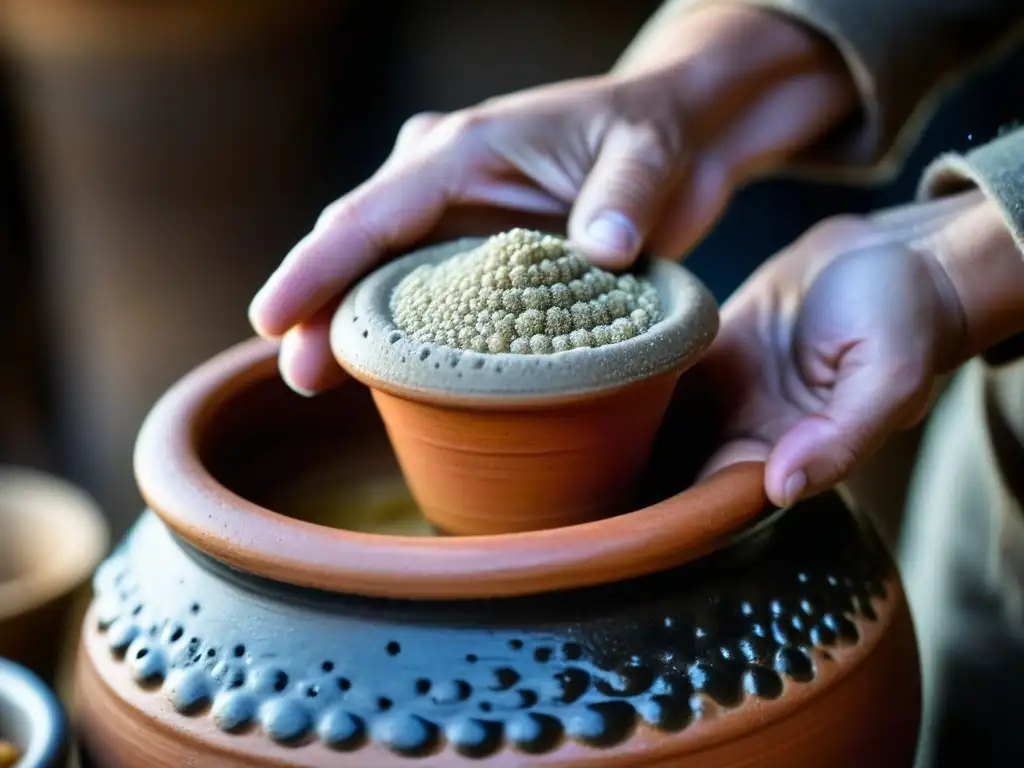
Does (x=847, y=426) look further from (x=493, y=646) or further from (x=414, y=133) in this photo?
(x=414, y=133)

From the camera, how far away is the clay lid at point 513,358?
1.58 feet

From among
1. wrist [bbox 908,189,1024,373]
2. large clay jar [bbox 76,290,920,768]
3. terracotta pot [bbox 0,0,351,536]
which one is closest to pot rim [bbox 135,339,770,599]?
large clay jar [bbox 76,290,920,768]

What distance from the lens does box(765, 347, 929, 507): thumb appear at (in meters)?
0.51

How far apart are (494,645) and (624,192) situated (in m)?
0.30

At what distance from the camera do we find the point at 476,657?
45 centimetres

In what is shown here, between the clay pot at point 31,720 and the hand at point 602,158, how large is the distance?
0.21 metres

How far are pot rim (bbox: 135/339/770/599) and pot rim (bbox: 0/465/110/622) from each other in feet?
1.77

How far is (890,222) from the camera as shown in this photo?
69 cm

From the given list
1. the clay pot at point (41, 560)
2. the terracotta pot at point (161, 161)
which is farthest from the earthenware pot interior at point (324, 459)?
the terracotta pot at point (161, 161)

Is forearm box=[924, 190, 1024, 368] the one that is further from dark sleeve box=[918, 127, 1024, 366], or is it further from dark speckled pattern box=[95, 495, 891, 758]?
dark speckled pattern box=[95, 495, 891, 758]

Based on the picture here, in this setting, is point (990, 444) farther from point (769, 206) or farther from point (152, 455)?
point (769, 206)

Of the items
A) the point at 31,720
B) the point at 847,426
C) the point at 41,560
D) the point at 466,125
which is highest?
the point at 466,125

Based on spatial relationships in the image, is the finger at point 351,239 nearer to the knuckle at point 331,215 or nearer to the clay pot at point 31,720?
the knuckle at point 331,215

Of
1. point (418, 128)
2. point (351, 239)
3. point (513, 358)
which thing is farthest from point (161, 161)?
point (513, 358)
